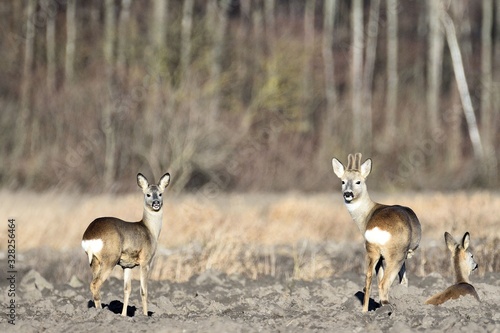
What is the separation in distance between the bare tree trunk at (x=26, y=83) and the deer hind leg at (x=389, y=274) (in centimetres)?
2312

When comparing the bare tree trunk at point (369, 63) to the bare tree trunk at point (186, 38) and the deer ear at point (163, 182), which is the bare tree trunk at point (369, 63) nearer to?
the bare tree trunk at point (186, 38)

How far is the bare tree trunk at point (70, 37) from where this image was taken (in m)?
37.8

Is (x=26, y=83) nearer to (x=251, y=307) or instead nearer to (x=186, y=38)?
(x=186, y=38)

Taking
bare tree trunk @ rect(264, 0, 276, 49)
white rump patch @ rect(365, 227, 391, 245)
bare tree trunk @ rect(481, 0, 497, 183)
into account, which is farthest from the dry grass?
bare tree trunk @ rect(264, 0, 276, 49)

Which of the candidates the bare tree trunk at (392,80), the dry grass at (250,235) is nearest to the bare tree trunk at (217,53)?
the bare tree trunk at (392,80)

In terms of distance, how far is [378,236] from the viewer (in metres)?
10.6

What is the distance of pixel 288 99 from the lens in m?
39.3

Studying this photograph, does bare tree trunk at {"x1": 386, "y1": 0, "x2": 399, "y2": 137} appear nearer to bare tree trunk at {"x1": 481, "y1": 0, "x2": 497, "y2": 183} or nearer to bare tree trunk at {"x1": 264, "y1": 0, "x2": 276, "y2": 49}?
bare tree trunk at {"x1": 481, "y1": 0, "x2": 497, "y2": 183}

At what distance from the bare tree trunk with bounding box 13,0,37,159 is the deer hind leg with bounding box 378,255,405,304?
23121mm

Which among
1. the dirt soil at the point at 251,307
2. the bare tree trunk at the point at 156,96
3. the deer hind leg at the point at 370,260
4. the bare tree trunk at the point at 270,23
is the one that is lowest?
the dirt soil at the point at 251,307

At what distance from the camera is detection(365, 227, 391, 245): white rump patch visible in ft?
34.7

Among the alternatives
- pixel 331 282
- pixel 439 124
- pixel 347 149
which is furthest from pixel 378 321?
pixel 439 124

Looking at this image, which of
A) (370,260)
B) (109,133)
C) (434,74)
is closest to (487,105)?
(434,74)

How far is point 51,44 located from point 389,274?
29566 millimetres
